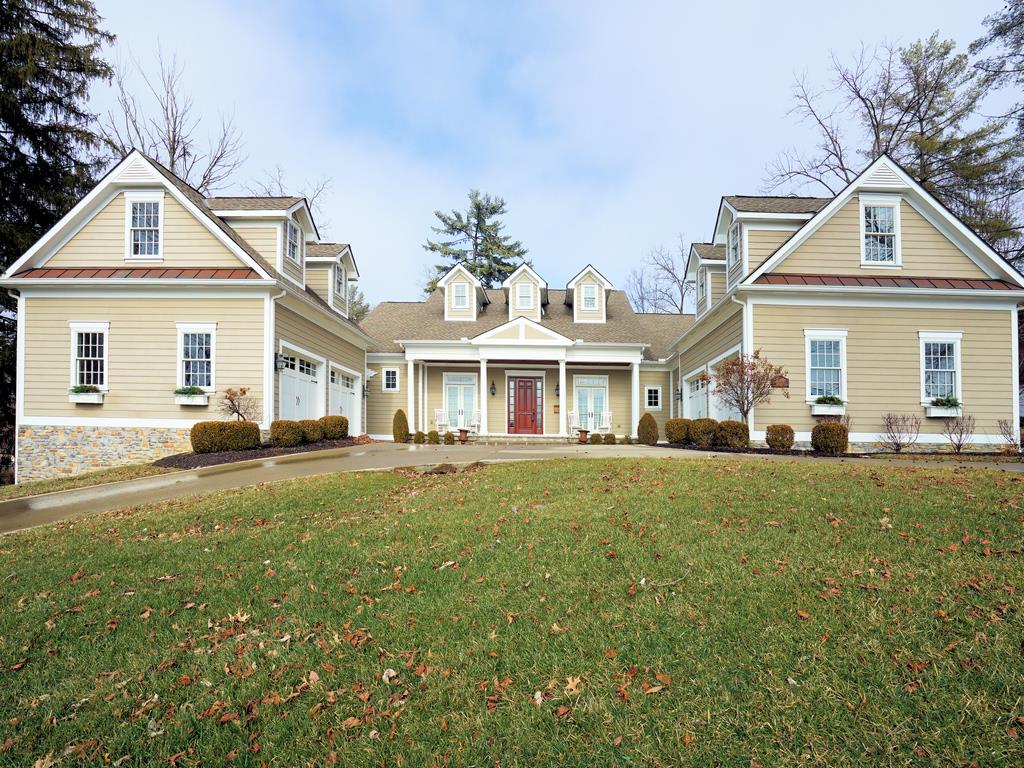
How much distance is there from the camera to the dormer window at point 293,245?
1692 centimetres

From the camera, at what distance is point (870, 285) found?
48.0ft

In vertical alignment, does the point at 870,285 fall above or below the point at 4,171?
below

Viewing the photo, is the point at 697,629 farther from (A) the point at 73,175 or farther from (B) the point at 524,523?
(A) the point at 73,175

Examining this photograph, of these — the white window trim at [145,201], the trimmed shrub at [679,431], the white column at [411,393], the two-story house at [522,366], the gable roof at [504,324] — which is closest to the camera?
the white window trim at [145,201]

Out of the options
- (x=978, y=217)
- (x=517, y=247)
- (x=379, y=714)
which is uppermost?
(x=517, y=247)

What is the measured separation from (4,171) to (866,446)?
27061 mm

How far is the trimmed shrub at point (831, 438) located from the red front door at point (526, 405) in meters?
11.1

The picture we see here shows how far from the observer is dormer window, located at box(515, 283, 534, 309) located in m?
23.7

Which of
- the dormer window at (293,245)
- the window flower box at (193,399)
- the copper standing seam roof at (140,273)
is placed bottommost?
the window flower box at (193,399)

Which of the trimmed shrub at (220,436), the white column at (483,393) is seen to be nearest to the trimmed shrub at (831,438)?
the white column at (483,393)

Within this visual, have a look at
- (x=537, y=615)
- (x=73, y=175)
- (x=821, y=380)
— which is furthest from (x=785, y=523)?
(x=73, y=175)

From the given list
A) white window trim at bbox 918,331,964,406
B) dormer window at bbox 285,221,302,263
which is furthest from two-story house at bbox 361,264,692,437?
white window trim at bbox 918,331,964,406

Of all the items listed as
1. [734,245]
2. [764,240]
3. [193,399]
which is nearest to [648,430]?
[734,245]

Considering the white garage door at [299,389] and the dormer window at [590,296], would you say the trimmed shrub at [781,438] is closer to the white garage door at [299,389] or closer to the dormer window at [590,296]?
the dormer window at [590,296]
